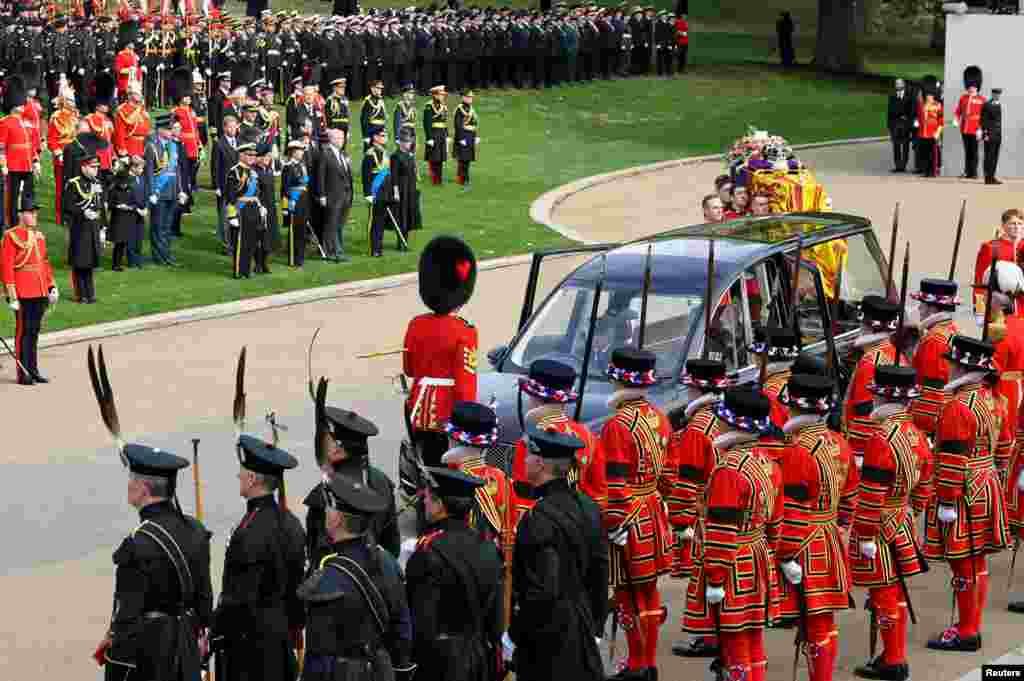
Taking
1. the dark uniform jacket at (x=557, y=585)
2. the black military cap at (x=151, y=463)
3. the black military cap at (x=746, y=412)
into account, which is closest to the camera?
the black military cap at (x=151, y=463)

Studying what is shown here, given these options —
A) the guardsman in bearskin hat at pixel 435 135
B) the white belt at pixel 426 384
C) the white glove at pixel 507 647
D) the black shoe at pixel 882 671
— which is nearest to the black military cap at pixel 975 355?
the black shoe at pixel 882 671

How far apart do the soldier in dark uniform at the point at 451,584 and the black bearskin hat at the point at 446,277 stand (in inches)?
155

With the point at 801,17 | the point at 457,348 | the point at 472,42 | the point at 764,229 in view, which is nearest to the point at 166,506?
the point at 457,348

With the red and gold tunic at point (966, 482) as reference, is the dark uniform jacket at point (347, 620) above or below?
above

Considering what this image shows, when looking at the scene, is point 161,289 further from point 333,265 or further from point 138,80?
point 138,80

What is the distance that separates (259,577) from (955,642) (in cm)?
431

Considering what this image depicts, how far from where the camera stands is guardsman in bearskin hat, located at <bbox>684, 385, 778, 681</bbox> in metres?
9.78

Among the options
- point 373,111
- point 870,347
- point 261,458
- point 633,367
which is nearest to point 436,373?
point 633,367

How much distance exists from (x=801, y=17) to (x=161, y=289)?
45671 mm

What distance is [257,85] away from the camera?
93.7ft

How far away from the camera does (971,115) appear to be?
33250 mm

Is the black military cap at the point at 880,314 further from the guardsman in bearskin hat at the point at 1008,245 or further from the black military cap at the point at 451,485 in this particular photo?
the black military cap at the point at 451,485

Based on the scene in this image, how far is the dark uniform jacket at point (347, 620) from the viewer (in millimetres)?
8094

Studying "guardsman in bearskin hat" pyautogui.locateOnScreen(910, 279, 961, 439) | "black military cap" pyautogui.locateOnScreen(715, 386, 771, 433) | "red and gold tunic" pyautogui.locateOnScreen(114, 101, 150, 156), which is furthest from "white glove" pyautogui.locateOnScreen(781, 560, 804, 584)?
"red and gold tunic" pyautogui.locateOnScreen(114, 101, 150, 156)
